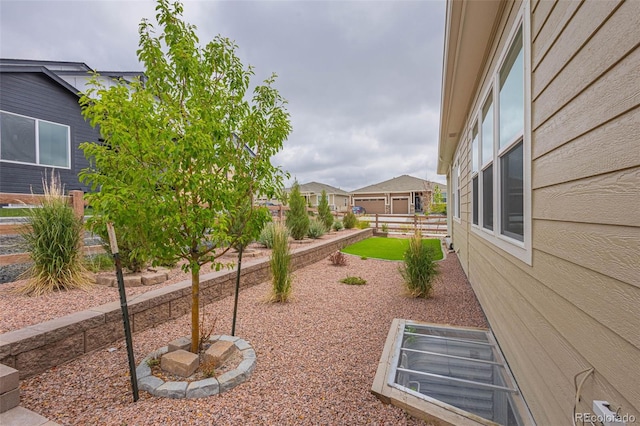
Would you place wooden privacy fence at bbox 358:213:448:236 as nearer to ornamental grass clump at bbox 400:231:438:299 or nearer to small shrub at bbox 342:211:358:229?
small shrub at bbox 342:211:358:229

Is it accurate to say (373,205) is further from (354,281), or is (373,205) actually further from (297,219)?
(354,281)

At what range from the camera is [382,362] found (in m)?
2.49

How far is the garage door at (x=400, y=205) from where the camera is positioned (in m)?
30.1

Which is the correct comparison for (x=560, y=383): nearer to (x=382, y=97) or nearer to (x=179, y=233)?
(x=179, y=233)

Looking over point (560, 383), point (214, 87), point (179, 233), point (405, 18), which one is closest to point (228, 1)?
point (405, 18)

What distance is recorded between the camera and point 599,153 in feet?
3.66

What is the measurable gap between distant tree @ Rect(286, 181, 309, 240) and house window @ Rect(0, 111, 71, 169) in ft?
23.5

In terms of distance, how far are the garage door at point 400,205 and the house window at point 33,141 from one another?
26527mm

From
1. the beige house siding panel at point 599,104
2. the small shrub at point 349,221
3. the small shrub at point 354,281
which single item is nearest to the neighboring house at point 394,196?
the small shrub at point 349,221

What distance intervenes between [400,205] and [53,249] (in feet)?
96.2

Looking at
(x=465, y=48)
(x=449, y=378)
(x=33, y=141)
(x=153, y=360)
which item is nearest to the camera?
(x=449, y=378)

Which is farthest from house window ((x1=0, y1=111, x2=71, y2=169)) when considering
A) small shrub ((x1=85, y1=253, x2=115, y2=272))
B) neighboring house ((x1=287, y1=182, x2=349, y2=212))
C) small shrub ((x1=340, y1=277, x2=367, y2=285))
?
neighboring house ((x1=287, y1=182, x2=349, y2=212))

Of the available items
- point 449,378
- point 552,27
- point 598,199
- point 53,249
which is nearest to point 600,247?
point 598,199

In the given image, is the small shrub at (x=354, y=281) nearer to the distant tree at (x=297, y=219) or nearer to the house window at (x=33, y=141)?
the distant tree at (x=297, y=219)
